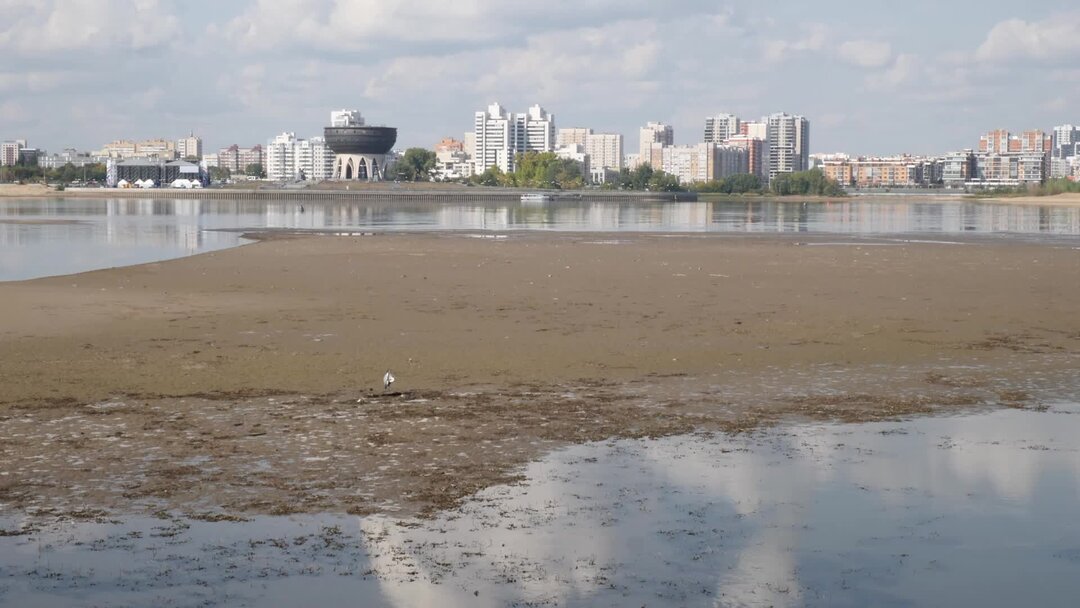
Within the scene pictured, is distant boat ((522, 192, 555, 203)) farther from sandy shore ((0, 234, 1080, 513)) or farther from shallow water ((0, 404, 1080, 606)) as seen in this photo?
shallow water ((0, 404, 1080, 606))

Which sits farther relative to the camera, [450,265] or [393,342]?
[450,265]

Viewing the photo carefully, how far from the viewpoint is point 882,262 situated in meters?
32.7

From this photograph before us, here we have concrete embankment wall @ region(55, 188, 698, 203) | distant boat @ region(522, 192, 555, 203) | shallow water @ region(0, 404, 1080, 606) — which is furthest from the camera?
concrete embankment wall @ region(55, 188, 698, 203)

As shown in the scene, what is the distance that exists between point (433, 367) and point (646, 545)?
7172 millimetres

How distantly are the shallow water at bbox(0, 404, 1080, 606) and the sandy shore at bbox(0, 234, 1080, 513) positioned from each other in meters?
0.68

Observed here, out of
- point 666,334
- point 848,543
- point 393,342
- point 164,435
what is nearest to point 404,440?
point 164,435

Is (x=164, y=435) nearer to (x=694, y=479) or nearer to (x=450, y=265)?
(x=694, y=479)

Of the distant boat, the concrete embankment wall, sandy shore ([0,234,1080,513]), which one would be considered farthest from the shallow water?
the distant boat

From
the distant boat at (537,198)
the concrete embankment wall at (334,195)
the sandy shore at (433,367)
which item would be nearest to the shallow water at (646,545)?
the sandy shore at (433,367)

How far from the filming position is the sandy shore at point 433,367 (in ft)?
32.3

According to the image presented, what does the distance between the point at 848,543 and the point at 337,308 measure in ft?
45.7

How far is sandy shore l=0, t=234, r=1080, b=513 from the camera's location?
32.3 ft

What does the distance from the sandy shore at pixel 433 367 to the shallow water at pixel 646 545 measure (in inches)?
26.9

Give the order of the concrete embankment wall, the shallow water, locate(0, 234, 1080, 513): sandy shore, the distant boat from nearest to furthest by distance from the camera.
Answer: the shallow water
locate(0, 234, 1080, 513): sandy shore
the distant boat
the concrete embankment wall
